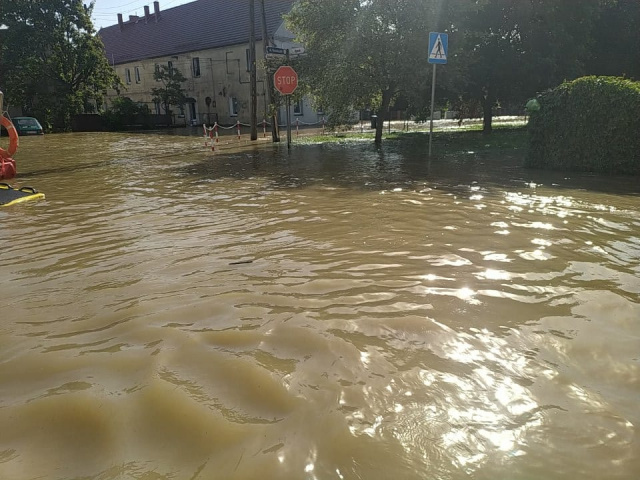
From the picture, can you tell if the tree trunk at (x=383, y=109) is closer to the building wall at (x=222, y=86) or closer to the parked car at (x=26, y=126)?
the building wall at (x=222, y=86)

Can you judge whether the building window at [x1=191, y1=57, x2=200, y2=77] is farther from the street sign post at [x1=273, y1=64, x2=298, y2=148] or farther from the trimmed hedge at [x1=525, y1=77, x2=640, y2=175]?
the trimmed hedge at [x1=525, y1=77, x2=640, y2=175]

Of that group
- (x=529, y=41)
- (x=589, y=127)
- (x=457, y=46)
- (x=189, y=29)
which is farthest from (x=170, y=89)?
(x=589, y=127)

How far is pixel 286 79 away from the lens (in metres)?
16.6

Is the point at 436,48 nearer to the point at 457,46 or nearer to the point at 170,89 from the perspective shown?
the point at 457,46

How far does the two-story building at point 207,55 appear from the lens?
4019cm

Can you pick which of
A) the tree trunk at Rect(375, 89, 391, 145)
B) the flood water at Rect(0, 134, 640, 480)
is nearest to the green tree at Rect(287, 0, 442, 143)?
the tree trunk at Rect(375, 89, 391, 145)

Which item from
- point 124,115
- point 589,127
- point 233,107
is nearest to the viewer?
point 589,127

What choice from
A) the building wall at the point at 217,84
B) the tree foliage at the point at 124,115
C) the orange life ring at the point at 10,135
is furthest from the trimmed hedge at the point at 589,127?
the tree foliage at the point at 124,115

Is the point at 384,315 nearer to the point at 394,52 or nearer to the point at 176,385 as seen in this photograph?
the point at 176,385

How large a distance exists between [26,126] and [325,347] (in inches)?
1425

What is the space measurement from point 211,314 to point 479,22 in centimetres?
2132

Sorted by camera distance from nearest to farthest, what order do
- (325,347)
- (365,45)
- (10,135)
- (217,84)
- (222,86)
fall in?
1. (325,347)
2. (10,135)
3. (365,45)
4. (222,86)
5. (217,84)

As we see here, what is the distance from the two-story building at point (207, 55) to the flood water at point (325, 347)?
1304 inches

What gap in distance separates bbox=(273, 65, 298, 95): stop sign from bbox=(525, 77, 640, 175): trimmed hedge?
876cm
